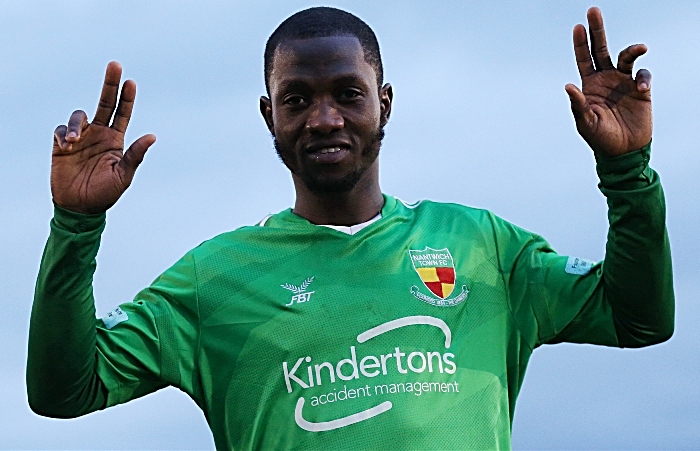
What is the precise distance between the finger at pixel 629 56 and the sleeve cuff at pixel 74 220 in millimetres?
2392

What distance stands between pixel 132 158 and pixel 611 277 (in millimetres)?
2221

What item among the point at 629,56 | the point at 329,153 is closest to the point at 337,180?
the point at 329,153

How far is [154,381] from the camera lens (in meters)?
7.29

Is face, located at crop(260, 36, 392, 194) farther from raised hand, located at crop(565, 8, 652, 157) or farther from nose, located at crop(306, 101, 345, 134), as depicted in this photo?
raised hand, located at crop(565, 8, 652, 157)

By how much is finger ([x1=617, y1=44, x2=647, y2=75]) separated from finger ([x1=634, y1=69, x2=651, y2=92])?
0.16 feet

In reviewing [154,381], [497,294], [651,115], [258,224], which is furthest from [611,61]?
[154,381]

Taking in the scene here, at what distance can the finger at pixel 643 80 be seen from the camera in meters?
6.80

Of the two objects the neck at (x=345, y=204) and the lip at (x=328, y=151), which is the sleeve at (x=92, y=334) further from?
the lip at (x=328, y=151)

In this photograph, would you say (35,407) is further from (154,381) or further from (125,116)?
(125,116)

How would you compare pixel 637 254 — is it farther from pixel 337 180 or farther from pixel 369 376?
pixel 337 180

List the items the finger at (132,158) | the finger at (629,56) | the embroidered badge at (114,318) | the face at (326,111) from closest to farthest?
the finger at (629,56), the finger at (132,158), the embroidered badge at (114,318), the face at (326,111)

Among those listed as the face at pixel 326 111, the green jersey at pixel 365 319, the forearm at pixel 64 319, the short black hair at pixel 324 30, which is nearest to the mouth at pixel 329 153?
the face at pixel 326 111

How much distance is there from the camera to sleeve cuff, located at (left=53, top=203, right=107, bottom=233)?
22.2 feet

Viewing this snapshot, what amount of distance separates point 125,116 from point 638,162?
2298 millimetres
